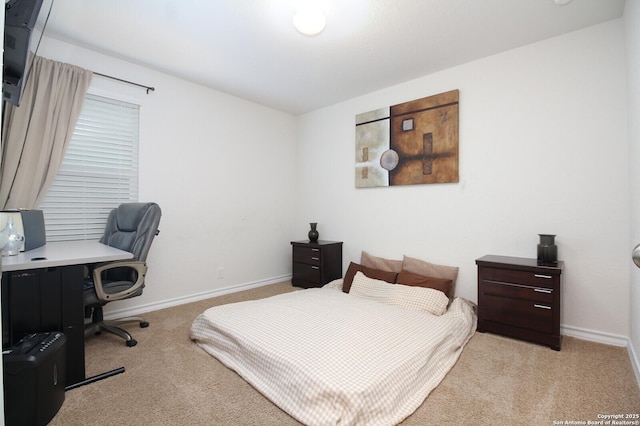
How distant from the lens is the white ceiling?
7.43 feet

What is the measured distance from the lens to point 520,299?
246 cm

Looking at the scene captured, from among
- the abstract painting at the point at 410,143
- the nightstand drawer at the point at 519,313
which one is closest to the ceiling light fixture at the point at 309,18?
the abstract painting at the point at 410,143

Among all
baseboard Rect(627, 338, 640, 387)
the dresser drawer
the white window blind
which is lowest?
baseboard Rect(627, 338, 640, 387)

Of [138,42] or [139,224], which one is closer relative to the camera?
[139,224]

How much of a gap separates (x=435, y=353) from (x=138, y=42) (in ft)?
11.4

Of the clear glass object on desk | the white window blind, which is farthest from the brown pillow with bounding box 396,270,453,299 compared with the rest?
the clear glass object on desk

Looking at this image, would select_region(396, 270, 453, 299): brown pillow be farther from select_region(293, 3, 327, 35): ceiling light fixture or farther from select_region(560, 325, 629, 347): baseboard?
select_region(293, 3, 327, 35): ceiling light fixture

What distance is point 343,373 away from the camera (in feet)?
5.24

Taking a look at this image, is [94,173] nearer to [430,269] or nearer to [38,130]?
[38,130]

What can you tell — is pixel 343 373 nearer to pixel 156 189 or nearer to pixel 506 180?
pixel 506 180

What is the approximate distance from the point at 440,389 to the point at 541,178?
2006 mm

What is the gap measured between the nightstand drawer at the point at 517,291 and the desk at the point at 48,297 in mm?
2766

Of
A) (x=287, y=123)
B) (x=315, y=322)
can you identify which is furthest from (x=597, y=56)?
(x=287, y=123)

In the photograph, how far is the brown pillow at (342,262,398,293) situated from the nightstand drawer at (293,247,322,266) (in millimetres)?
502
